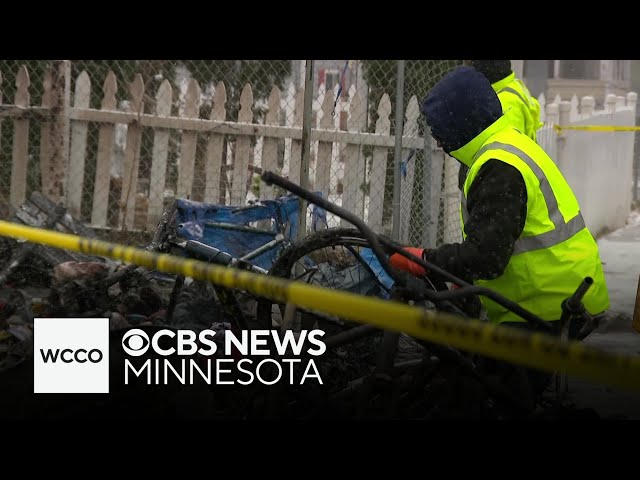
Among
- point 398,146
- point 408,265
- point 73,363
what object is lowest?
point 73,363

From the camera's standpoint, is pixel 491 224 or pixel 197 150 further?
pixel 197 150

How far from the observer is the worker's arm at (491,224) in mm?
3568

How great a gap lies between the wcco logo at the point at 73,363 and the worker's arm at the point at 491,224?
58.4 inches

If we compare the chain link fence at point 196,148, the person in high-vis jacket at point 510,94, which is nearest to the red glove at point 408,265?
the person in high-vis jacket at point 510,94

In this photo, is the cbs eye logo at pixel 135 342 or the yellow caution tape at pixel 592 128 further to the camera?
the yellow caution tape at pixel 592 128

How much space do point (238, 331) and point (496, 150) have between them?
1.23m

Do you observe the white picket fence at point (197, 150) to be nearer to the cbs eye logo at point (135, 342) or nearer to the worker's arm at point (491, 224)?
the cbs eye logo at point (135, 342)

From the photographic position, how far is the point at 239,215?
6633 millimetres

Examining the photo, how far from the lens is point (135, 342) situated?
14.0 feet

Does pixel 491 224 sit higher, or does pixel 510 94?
pixel 510 94

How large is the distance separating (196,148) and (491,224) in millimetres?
6175

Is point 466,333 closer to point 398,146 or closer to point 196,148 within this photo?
point 398,146

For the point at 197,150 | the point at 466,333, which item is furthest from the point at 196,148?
the point at 466,333

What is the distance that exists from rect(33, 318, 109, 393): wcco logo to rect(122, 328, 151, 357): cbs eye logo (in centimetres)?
9
